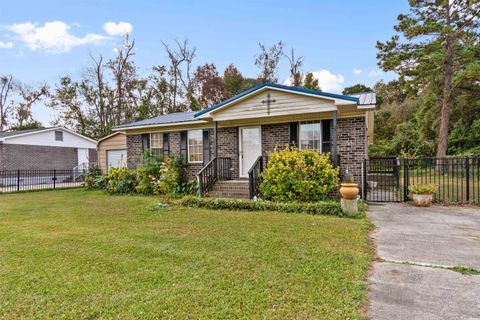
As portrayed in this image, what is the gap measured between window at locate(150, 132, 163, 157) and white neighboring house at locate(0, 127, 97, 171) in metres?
13.4

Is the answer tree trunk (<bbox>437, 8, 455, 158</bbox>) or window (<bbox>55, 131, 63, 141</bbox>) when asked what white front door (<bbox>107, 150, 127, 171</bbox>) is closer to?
window (<bbox>55, 131, 63, 141</bbox>)

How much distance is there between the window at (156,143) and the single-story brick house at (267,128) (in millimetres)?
448

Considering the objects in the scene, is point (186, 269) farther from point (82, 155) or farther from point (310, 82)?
point (310, 82)

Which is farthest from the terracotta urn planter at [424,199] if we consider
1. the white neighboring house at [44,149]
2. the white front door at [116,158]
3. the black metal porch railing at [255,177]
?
the white neighboring house at [44,149]

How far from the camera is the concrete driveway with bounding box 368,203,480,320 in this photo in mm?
2607

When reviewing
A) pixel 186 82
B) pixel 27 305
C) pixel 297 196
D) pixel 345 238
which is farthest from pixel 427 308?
pixel 186 82

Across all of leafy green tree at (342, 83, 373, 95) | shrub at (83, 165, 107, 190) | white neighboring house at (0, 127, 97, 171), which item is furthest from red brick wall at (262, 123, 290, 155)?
leafy green tree at (342, 83, 373, 95)

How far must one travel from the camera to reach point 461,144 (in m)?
21.1

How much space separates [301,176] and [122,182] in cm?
788

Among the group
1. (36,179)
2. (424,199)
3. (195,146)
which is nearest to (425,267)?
(424,199)

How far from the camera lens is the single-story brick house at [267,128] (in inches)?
347

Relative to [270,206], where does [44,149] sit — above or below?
above

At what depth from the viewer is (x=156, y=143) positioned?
43.3 ft

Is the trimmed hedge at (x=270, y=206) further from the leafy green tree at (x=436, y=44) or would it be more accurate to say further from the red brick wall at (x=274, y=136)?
the leafy green tree at (x=436, y=44)
